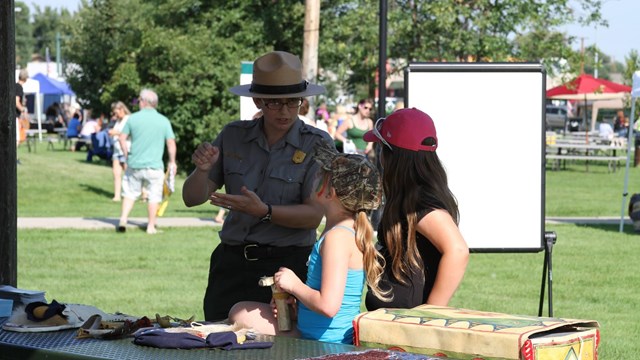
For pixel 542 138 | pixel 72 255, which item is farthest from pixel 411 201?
pixel 72 255

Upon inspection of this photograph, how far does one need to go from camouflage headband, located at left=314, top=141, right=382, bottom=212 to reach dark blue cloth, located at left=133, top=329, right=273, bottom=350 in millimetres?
621

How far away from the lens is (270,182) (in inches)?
221

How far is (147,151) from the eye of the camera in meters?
15.5

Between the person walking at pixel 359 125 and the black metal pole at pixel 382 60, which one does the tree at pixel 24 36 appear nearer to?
the person walking at pixel 359 125

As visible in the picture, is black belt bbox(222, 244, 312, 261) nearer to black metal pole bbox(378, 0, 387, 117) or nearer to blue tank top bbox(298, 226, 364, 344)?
blue tank top bbox(298, 226, 364, 344)

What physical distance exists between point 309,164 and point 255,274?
0.59 metres

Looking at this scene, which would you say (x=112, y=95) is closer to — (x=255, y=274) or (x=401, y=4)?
(x=401, y=4)

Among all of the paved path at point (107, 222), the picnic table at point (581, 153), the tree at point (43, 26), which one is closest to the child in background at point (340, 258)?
the paved path at point (107, 222)

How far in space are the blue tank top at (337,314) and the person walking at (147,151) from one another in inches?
432

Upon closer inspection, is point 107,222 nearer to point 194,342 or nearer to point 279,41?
point 194,342

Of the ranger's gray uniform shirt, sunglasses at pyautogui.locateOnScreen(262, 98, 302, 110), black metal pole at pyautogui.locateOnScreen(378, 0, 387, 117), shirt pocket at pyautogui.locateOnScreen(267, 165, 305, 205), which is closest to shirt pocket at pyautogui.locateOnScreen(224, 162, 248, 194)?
the ranger's gray uniform shirt

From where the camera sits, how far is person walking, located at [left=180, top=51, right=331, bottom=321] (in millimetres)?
5559

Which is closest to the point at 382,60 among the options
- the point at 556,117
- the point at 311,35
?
the point at 311,35

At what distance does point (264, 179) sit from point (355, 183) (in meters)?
1.20
